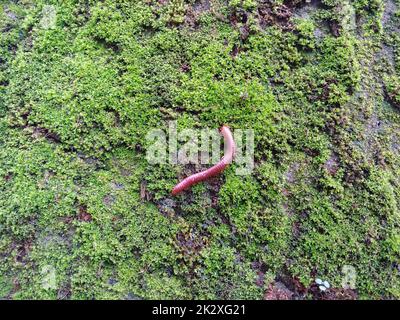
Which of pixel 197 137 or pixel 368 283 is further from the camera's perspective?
pixel 197 137

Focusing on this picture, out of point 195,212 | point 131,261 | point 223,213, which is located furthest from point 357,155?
point 131,261

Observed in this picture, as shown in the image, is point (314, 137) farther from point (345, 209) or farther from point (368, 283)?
point (368, 283)

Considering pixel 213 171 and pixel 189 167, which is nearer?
pixel 213 171

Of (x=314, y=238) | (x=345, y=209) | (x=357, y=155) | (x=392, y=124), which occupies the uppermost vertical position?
(x=392, y=124)
